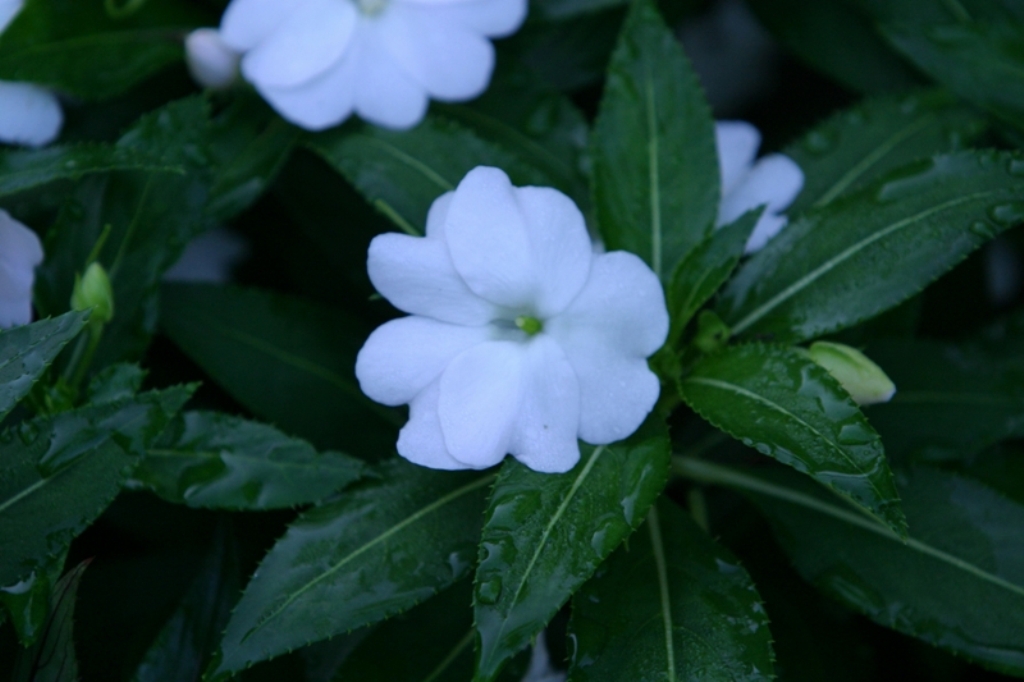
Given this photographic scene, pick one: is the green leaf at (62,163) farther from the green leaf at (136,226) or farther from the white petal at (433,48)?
the white petal at (433,48)

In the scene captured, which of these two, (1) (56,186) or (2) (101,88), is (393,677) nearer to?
(1) (56,186)

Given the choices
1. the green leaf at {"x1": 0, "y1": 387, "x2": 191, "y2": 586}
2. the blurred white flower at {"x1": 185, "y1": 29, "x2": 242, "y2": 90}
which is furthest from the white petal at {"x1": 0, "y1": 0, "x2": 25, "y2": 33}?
the green leaf at {"x1": 0, "y1": 387, "x2": 191, "y2": 586}

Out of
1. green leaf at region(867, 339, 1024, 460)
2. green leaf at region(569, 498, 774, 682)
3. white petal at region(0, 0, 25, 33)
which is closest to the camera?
green leaf at region(569, 498, 774, 682)

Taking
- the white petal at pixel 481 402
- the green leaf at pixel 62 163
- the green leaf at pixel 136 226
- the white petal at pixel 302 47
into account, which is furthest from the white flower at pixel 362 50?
the white petal at pixel 481 402

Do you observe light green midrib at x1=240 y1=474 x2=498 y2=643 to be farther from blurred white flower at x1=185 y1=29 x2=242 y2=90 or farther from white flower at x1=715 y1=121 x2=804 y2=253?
blurred white flower at x1=185 y1=29 x2=242 y2=90

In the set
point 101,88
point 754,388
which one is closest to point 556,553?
point 754,388

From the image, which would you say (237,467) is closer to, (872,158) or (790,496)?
(790,496)
